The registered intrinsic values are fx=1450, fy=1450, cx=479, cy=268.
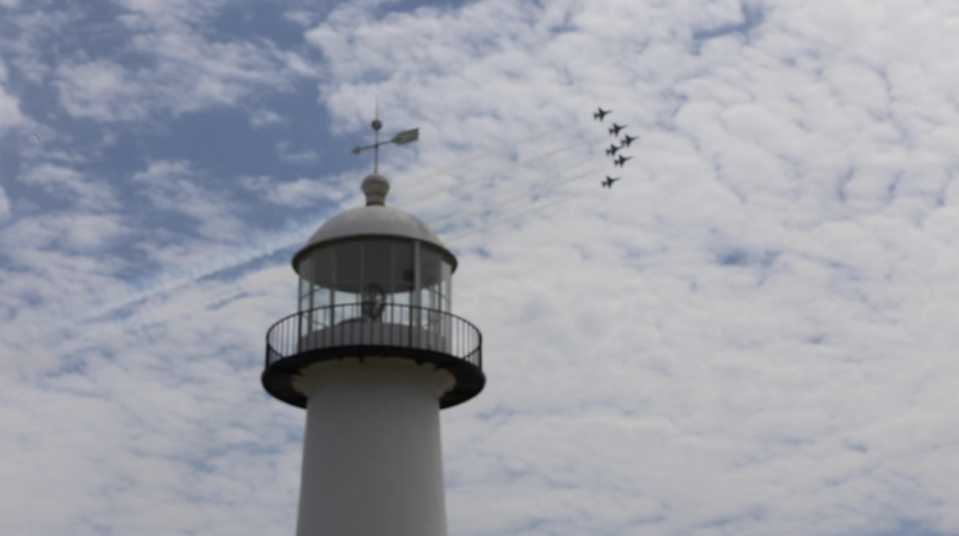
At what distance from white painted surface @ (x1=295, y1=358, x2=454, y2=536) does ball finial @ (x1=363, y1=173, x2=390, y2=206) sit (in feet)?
13.2

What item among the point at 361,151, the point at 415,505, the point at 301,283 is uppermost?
the point at 361,151

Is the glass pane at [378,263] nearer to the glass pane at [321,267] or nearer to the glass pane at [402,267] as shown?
the glass pane at [402,267]

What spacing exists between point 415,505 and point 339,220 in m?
6.16

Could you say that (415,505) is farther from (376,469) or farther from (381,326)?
(381,326)

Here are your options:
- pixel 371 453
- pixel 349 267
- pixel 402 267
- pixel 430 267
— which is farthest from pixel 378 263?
pixel 371 453

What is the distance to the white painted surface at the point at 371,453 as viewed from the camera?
91.9 feet

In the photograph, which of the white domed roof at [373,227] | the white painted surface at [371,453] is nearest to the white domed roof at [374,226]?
the white domed roof at [373,227]

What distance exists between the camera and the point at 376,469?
92.7 ft

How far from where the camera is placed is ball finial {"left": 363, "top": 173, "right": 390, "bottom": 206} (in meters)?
31.2

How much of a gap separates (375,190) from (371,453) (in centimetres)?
599

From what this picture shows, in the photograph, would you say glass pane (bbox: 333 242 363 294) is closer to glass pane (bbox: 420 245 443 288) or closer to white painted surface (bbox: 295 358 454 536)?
glass pane (bbox: 420 245 443 288)

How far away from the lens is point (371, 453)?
28344mm

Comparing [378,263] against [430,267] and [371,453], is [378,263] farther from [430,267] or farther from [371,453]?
[371,453]

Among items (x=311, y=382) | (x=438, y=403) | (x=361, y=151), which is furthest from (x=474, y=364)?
(x=361, y=151)
